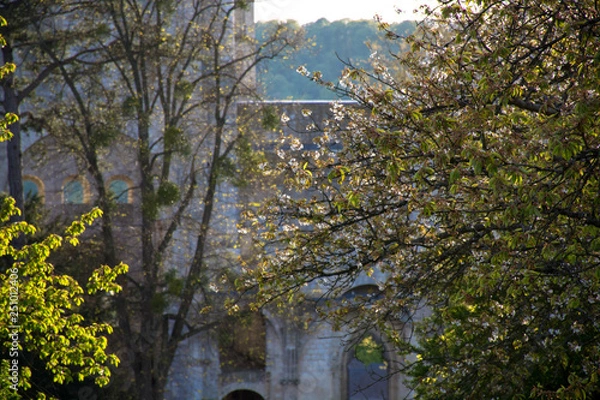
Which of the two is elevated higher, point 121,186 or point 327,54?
point 327,54

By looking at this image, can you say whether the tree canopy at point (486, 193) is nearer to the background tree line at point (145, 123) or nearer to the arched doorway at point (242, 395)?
the background tree line at point (145, 123)

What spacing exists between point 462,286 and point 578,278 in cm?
154

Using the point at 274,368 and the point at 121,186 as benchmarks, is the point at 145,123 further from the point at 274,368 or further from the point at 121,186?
the point at 121,186

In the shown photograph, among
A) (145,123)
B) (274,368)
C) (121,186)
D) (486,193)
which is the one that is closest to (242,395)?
(274,368)

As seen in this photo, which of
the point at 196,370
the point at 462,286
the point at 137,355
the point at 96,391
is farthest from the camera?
the point at 196,370

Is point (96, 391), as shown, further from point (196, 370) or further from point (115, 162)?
point (115, 162)

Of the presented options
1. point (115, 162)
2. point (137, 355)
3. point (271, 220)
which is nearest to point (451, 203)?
point (271, 220)

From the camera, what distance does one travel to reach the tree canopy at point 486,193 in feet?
18.5

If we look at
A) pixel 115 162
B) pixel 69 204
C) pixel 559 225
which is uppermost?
pixel 115 162

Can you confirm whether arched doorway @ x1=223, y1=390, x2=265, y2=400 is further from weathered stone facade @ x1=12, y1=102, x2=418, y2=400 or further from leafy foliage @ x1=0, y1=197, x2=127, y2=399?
leafy foliage @ x1=0, y1=197, x2=127, y2=399

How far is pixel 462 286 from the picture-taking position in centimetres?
759

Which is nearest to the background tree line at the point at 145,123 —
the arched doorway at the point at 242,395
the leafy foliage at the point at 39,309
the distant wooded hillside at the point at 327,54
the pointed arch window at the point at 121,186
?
the leafy foliage at the point at 39,309

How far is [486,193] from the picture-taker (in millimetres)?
6246

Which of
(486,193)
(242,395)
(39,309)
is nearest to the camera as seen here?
(486,193)
